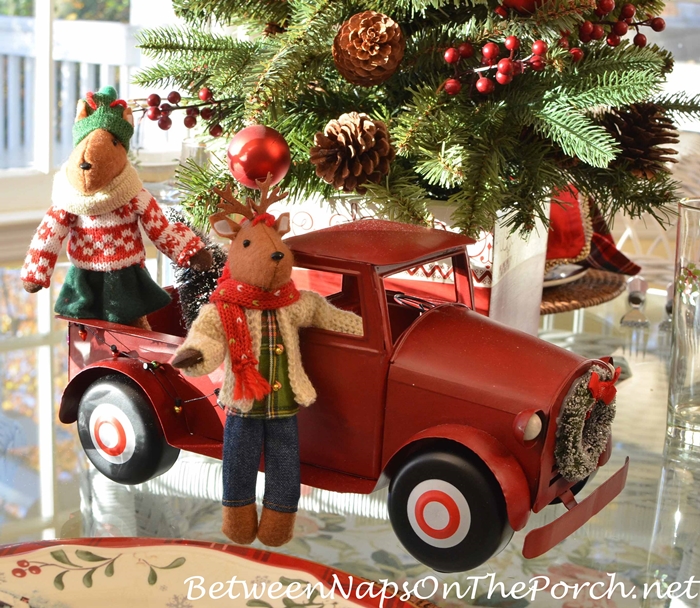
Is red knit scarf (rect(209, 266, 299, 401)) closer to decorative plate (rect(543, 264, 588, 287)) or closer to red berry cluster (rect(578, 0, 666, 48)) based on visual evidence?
red berry cluster (rect(578, 0, 666, 48))

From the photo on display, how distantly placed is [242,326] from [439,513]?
175 mm

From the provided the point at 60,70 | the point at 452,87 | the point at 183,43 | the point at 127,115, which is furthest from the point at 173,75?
the point at 60,70

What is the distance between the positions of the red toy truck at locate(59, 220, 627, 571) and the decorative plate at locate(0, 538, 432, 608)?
82 millimetres

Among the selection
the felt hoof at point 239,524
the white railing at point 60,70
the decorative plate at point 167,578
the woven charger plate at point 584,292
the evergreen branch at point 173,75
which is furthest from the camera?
the white railing at point 60,70

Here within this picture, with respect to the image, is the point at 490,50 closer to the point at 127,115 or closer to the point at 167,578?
the point at 127,115

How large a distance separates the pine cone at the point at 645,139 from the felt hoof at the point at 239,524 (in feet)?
1.48

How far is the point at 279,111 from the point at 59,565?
370 millimetres

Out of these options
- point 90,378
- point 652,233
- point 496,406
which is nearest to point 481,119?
point 496,406

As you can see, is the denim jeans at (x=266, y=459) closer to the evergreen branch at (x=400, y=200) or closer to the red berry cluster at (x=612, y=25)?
the evergreen branch at (x=400, y=200)

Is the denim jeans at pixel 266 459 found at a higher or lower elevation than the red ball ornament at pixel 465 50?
lower

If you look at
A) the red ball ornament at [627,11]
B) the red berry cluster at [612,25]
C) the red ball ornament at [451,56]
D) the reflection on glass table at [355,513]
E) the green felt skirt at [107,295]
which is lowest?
the reflection on glass table at [355,513]

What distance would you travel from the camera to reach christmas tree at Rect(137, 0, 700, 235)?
681mm

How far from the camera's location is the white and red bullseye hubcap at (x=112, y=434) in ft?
2.18

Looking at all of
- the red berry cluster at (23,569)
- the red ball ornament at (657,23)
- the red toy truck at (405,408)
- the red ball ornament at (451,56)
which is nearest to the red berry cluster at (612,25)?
the red ball ornament at (657,23)
